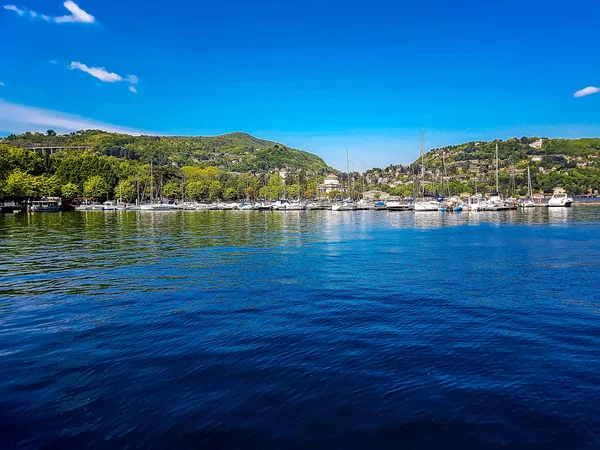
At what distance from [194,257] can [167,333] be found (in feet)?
60.0

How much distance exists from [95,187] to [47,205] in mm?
29328

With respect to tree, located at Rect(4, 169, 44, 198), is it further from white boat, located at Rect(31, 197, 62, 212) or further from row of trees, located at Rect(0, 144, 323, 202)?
white boat, located at Rect(31, 197, 62, 212)

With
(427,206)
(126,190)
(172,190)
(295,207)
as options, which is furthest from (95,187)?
(427,206)

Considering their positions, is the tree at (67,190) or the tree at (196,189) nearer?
the tree at (67,190)

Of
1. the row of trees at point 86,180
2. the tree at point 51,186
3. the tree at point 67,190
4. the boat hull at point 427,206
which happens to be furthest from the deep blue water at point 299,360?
Answer: the tree at point 67,190

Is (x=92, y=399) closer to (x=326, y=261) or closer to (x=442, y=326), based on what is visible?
(x=442, y=326)

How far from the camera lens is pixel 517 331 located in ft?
46.2

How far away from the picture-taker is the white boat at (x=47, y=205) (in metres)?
113

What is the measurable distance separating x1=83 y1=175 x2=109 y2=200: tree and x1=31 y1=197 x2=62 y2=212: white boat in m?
13.4

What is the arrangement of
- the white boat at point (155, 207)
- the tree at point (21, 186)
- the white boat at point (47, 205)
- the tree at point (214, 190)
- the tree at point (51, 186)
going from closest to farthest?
the tree at point (21, 186) < the white boat at point (47, 205) < the tree at point (51, 186) < the white boat at point (155, 207) < the tree at point (214, 190)

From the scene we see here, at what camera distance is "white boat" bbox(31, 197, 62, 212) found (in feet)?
369

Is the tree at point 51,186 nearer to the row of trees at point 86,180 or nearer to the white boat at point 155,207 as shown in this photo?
the row of trees at point 86,180

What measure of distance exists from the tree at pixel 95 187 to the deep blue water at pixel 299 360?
143m

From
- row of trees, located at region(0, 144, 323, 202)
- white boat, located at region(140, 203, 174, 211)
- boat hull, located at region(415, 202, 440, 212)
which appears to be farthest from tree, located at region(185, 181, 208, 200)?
boat hull, located at region(415, 202, 440, 212)
